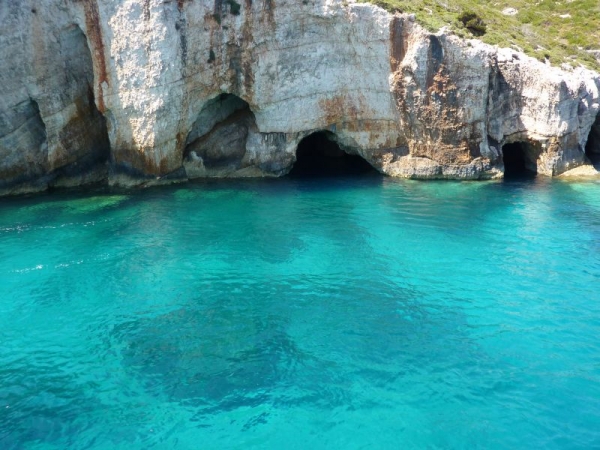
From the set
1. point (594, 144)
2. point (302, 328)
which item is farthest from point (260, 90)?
point (594, 144)

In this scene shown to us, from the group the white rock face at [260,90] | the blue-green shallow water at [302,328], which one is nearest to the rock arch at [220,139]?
the white rock face at [260,90]

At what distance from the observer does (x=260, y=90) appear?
985 inches

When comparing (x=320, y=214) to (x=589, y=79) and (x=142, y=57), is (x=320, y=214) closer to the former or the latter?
(x=142, y=57)

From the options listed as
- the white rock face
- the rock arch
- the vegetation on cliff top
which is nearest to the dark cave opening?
the white rock face

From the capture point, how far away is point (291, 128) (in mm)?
25859

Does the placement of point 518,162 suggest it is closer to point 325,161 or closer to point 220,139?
point 325,161

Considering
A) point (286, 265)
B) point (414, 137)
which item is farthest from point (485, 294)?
point (414, 137)

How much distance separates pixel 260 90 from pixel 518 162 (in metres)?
16.1

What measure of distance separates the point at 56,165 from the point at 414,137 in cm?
1825

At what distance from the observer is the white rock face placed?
23234mm

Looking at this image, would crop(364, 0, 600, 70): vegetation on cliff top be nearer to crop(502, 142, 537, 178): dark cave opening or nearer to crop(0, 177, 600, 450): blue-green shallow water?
crop(502, 142, 537, 178): dark cave opening

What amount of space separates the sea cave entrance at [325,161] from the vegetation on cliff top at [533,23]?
314 inches

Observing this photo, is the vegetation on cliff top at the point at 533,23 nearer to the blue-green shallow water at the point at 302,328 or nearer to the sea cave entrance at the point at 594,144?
the sea cave entrance at the point at 594,144

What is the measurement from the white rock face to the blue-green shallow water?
5.20 m
